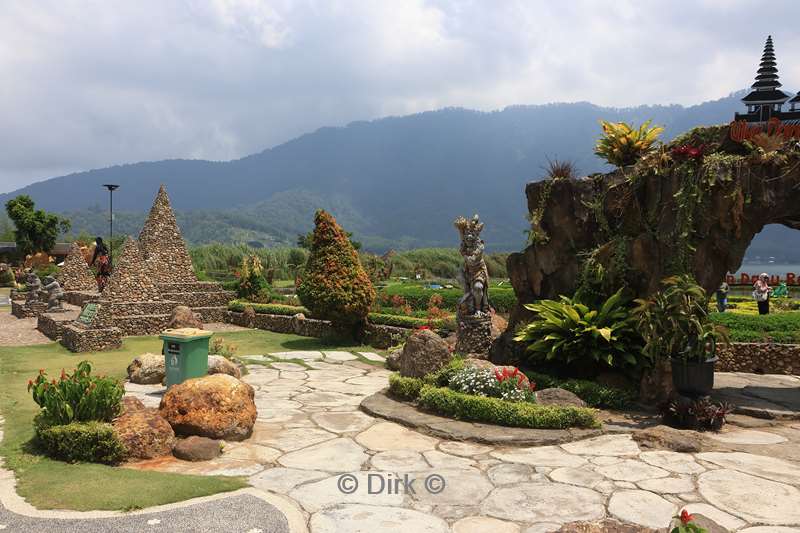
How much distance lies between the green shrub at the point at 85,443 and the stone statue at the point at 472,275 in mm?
7519

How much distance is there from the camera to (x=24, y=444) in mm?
7473

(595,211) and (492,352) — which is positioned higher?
(595,211)

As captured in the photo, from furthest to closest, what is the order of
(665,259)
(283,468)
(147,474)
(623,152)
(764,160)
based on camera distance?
(623,152)
(665,259)
(764,160)
(283,468)
(147,474)

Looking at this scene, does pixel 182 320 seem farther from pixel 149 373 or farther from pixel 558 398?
pixel 558 398

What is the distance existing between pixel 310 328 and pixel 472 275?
916 centimetres

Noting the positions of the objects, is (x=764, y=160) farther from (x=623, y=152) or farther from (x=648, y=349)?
(x=648, y=349)

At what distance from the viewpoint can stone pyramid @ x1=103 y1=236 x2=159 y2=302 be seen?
21219 mm

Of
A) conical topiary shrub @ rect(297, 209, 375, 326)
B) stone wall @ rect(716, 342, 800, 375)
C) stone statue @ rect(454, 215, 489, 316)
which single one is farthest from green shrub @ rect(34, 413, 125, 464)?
stone wall @ rect(716, 342, 800, 375)

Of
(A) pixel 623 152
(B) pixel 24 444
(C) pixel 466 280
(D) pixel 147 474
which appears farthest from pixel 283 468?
(A) pixel 623 152

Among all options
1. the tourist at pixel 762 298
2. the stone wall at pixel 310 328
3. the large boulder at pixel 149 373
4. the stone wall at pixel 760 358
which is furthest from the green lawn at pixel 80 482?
the tourist at pixel 762 298

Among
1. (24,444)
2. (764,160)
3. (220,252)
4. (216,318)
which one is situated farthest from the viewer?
(220,252)

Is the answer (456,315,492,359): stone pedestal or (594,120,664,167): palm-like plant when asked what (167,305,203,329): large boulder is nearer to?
(456,315,492,359): stone pedestal

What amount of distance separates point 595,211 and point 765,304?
10.6m

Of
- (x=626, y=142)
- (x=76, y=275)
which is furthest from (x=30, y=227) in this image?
(x=626, y=142)
